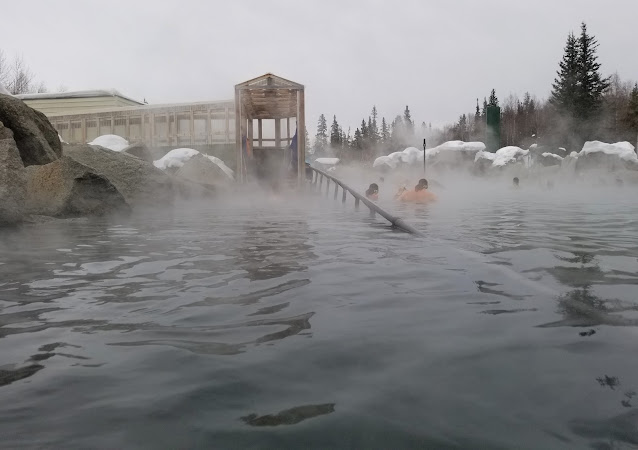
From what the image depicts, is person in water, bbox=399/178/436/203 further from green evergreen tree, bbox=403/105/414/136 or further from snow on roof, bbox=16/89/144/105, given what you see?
green evergreen tree, bbox=403/105/414/136

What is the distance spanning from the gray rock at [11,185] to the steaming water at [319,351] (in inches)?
106

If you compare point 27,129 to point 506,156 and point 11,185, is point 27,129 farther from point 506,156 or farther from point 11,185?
point 506,156

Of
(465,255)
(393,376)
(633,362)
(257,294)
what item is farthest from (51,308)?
(465,255)

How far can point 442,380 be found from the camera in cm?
187

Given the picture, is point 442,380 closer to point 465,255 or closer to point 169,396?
point 169,396

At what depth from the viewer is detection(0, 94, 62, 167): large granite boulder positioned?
875 centimetres

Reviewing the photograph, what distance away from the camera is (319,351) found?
7.11 ft

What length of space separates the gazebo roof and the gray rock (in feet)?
23.0

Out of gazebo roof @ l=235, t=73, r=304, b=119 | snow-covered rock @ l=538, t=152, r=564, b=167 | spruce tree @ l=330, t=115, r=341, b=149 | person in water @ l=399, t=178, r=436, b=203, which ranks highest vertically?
spruce tree @ l=330, t=115, r=341, b=149

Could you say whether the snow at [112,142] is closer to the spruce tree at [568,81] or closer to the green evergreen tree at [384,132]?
the spruce tree at [568,81]

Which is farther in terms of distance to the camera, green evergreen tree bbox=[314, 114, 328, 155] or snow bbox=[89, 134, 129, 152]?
green evergreen tree bbox=[314, 114, 328, 155]

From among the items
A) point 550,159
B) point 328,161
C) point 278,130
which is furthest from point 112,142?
point 328,161

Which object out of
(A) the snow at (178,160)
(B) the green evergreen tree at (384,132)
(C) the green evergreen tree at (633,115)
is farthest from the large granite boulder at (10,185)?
(B) the green evergreen tree at (384,132)

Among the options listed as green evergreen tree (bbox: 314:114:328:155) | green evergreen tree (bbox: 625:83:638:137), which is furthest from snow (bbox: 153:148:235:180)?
green evergreen tree (bbox: 314:114:328:155)
